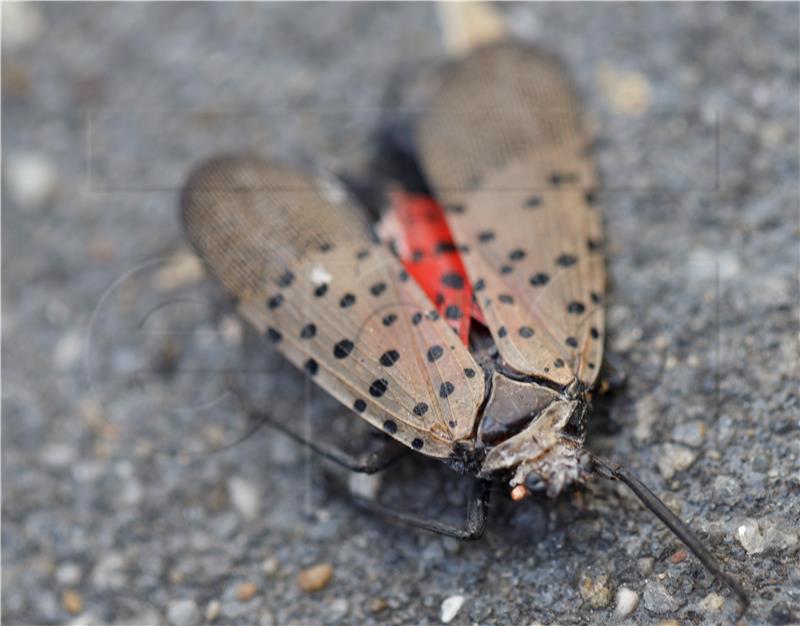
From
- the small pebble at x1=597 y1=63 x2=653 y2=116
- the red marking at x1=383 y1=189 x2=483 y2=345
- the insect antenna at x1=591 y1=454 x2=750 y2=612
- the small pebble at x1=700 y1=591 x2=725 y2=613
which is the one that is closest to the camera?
the insect antenna at x1=591 y1=454 x2=750 y2=612

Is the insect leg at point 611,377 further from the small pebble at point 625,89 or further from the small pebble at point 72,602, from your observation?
the small pebble at point 72,602

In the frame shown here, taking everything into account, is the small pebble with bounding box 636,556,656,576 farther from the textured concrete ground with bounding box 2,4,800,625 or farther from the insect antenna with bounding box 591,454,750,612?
the insect antenna with bounding box 591,454,750,612

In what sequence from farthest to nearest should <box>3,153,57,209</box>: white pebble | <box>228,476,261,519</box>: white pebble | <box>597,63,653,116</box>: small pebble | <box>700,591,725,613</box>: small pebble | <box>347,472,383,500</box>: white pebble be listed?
<box>3,153,57,209</box>: white pebble, <box>597,63,653,116</box>: small pebble, <box>228,476,261,519</box>: white pebble, <box>347,472,383,500</box>: white pebble, <box>700,591,725,613</box>: small pebble

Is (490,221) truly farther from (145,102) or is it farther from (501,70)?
(145,102)

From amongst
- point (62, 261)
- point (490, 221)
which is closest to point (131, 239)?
point (62, 261)

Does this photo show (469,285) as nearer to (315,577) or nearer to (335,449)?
(335,449)

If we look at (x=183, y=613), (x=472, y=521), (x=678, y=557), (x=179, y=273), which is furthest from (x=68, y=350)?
(x=678, y=557)

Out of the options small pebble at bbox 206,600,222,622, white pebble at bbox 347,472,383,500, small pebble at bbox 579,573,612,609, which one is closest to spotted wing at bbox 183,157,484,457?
white pebble at bbox 347,472,383,500

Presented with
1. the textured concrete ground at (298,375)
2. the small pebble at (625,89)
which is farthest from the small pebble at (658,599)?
the small pebble at (625,89)
